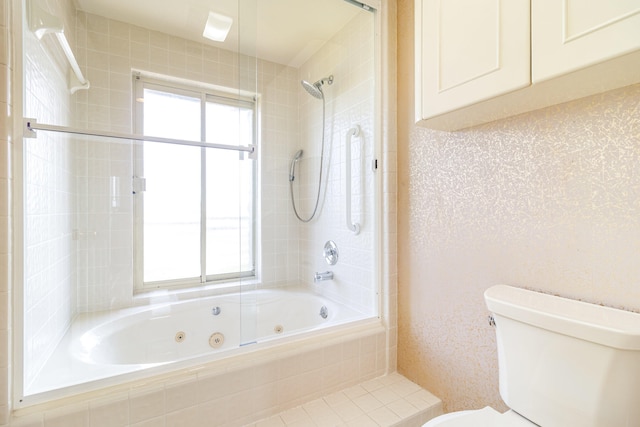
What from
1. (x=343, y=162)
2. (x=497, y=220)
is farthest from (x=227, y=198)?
(x=497, y=220)

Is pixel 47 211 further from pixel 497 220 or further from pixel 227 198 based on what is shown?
pixel 497 220

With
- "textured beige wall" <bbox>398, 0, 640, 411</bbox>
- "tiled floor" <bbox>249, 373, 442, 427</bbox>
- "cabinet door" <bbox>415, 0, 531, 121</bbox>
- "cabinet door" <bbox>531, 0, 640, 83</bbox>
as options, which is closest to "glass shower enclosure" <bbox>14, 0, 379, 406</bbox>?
"textured beige wall" <bbox>398, 0, 640, 411</bbox>

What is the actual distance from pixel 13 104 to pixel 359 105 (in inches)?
63.2

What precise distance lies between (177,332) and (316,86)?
2.00 metres

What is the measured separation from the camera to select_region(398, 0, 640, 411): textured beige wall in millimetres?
907

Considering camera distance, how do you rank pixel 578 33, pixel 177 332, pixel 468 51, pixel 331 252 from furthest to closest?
1. pixel 331 252
2. pixel 177 332
3. pixel 468 51
4. pixel 578 33

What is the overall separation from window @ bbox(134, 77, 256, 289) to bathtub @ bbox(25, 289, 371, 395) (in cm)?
27

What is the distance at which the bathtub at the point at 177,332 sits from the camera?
1146 millimetres

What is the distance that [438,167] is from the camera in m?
1.44

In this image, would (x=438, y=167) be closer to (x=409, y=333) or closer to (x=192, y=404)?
(x=409, y=333)

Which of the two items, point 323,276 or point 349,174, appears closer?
point 349,174

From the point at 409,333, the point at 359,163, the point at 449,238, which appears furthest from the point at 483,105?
the point at 409,333

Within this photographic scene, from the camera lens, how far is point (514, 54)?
0.92 m

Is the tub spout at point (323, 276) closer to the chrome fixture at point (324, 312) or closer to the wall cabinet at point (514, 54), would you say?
the chrome fixture at point (324, 312)
